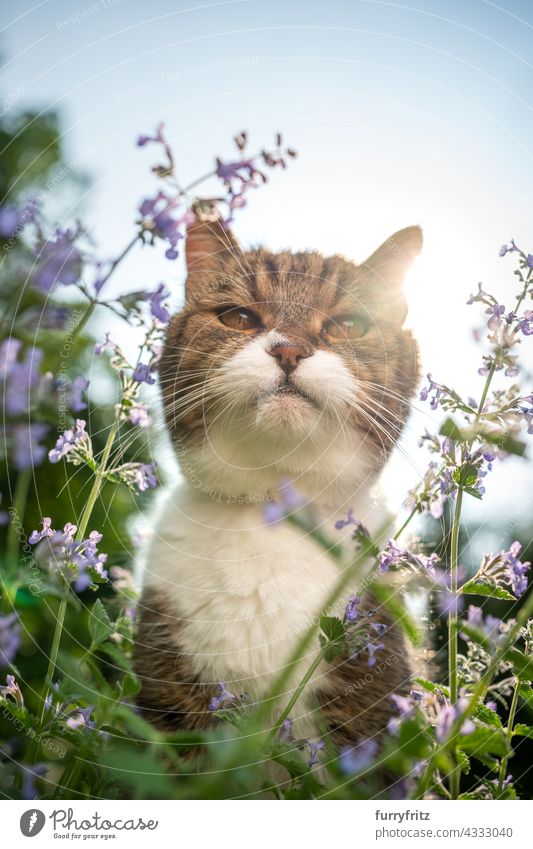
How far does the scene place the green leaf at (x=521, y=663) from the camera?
0.76 meters

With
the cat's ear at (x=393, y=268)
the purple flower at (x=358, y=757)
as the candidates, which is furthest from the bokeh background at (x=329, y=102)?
the purple flower at (x=358, y=757)

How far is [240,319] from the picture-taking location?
49.4 inches

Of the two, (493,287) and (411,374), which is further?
(411,374)

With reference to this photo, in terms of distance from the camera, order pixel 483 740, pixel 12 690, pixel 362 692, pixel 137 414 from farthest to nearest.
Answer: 1. pixel 362 692
2. pixel 137 414
3. pixel 12 690
4. pixel 483 740

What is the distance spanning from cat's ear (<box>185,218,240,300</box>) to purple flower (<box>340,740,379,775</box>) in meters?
0.86

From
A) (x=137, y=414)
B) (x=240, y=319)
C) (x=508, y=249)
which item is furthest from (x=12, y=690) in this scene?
(x=508, y=249)

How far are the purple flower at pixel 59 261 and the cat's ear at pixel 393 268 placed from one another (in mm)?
593

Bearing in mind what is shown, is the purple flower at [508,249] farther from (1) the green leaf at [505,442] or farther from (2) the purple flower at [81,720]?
(2) the purple flower at [81,720]

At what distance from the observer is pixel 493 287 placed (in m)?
1.01

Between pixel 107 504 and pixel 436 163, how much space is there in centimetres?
85

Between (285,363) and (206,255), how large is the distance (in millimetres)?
295

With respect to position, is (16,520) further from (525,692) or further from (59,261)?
(525,692)

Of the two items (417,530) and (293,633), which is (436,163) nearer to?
(417,530)
